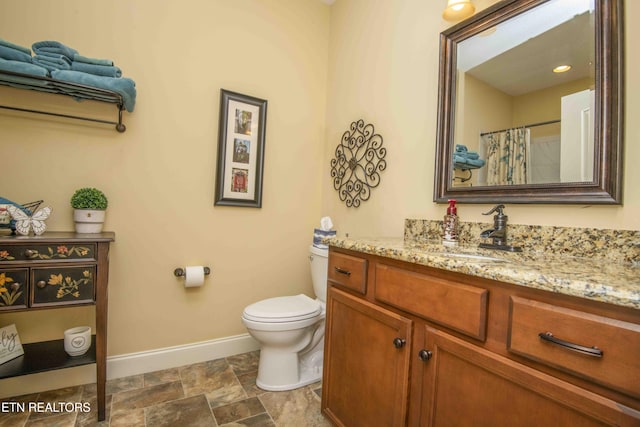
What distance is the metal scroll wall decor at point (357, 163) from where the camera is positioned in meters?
2.00

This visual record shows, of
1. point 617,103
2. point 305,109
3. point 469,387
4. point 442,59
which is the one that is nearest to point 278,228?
point 305,109

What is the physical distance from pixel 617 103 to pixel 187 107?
2131mm

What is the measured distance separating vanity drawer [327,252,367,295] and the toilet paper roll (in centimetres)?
98

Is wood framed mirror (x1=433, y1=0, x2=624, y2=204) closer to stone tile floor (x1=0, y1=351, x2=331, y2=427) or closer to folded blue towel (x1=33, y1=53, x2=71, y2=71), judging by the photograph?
stone tile floor (x1=0, y1=351, x2=331, y2=427)

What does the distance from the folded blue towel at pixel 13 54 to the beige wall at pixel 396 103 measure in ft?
5.85

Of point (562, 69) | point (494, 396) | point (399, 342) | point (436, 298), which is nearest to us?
point (494, 396)

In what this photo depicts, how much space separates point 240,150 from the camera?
2.19 meters

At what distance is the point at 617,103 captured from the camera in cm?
104

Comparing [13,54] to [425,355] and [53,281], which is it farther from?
[425,355]

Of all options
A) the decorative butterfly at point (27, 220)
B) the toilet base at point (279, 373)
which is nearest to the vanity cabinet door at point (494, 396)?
the toilet base at point (279, 373)

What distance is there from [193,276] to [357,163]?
1326mm

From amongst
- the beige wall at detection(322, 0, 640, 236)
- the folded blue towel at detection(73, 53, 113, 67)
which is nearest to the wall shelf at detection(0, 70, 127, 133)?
the folded blue towel at detection(73, 53, 113, 67)

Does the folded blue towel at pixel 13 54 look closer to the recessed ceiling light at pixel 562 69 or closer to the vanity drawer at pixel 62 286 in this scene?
the vanity drawer at pixel 62 286

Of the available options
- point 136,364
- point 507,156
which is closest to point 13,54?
point 136,364
